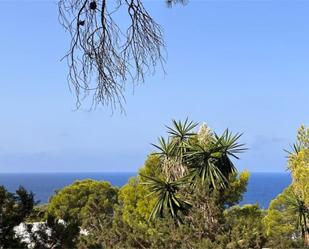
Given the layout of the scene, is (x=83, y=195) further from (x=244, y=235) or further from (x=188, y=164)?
(x=244, y=235)

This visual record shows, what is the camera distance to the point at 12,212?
3764mm

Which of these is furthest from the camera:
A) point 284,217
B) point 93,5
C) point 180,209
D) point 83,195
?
point 83,195

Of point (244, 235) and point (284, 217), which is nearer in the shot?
point (244, 235)

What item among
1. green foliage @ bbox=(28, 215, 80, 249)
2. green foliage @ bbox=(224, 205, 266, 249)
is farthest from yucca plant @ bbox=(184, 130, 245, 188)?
green foliage @ bbox=(28, 215, 80, 249)

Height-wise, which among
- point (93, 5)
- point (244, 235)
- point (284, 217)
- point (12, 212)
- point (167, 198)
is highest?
point (93, 5)

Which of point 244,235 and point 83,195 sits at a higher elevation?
point 83,195

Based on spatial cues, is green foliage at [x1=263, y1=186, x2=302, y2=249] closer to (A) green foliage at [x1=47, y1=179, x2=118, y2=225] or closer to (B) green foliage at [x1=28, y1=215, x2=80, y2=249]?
(A) green foliage at [x1=47, y1=179, x2=118, y2=225]

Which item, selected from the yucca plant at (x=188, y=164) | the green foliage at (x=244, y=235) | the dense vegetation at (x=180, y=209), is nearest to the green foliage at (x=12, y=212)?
the dense vegetation at (x=180, y=209)

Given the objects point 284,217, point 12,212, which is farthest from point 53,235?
point 284,217

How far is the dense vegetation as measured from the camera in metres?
3.85

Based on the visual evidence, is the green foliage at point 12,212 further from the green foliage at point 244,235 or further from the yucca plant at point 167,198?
the yucca plant at point 167,198

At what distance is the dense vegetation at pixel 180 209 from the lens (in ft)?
12.6

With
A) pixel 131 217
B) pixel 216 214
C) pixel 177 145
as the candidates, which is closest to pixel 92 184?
pixel 131 217

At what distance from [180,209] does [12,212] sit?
45.6 ft
